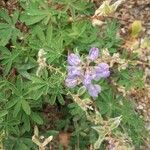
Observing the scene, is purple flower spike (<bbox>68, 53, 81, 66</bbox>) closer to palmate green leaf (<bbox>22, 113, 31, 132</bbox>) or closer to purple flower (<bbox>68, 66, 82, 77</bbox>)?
purple flower (<bbox>68, 66, 82, 77</bbox>)

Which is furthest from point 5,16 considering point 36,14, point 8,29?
point 36,14

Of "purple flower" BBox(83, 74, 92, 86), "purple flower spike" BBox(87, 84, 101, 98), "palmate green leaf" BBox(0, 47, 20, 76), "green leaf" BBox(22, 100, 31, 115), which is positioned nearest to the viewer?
"purple flower" BBox(83, 74, 92, 86)

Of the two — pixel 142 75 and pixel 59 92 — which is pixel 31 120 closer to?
pixel 59 92

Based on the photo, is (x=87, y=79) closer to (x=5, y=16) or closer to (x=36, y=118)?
(x=36, y=118)

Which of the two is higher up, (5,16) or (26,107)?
(5,16)

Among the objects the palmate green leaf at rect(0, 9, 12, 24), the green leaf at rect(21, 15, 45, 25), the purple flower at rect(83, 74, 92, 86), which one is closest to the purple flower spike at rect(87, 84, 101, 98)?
the purple flower at rect(83, 74, 92, 86)

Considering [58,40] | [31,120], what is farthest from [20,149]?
[58,40]

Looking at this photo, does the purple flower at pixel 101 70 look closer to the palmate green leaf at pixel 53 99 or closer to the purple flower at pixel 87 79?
the purple flower at pixel 87 79

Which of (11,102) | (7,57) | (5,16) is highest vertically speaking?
(5,16)
